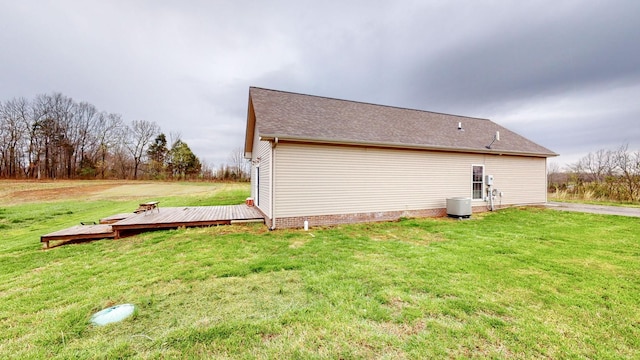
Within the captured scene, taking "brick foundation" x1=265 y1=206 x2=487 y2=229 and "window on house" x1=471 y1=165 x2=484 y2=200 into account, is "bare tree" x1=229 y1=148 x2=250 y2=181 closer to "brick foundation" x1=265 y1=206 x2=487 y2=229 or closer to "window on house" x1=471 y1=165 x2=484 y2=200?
"brick foundation" x1=265 y1=206 x2=487 y2=229

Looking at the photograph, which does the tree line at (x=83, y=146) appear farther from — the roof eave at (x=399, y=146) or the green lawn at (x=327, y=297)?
the green lawn at (x=327, y=297)

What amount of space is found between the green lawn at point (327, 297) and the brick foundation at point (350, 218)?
4.52 ft

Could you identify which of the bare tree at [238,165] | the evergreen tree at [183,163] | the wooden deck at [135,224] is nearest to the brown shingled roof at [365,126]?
the wooden deck at [135,224]

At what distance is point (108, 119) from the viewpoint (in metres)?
36.6

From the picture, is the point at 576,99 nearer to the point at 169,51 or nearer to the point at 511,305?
the point at 511,305

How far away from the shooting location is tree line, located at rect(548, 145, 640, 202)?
45.8ft

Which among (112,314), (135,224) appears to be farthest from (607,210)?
(135,224)

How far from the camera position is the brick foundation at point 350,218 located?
7.58 metres

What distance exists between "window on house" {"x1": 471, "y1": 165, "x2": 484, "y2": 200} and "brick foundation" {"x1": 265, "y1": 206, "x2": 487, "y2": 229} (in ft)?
6.43

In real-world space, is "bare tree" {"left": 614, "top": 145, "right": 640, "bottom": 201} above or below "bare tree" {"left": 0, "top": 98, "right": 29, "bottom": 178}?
below

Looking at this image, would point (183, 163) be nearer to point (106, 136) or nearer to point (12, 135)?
point (106, 136)

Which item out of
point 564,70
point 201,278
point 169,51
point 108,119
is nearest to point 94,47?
point 169,51

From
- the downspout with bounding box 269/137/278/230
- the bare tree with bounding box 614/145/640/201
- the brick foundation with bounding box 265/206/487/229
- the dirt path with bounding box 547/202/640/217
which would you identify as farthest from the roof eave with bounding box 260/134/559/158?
the bare tree with bounding box 614/145/640/201

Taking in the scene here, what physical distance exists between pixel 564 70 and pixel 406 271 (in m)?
14.9
